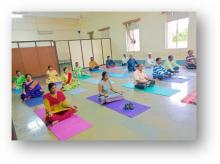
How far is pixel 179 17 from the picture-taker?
187 cm

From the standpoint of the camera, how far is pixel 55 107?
7.01ft

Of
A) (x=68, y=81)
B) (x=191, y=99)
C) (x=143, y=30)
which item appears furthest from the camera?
(x=68, y=81)

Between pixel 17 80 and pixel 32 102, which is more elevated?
→ pixel 17 80

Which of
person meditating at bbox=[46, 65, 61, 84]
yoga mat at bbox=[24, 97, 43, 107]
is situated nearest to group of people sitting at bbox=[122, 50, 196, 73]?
person meditating at bbox=[46, 65, 61, 84]


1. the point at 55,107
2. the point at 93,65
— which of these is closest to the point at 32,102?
the point at 55,107

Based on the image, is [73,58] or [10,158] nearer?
[10,158]

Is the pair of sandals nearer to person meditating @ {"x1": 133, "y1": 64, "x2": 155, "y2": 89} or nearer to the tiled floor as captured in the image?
the tiled floor

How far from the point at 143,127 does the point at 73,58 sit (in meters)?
1.57

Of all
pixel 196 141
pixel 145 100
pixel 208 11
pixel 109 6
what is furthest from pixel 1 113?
pixel 208 11

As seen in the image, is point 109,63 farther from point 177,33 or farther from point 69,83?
point 177,33

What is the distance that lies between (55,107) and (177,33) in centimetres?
191

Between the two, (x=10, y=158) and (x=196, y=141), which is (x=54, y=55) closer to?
(x=10, y=158)

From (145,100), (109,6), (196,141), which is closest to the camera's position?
(196,141)

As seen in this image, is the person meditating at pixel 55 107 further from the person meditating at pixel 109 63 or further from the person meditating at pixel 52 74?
the person meditating at pixel 109 63
